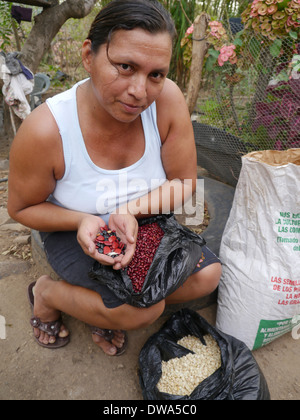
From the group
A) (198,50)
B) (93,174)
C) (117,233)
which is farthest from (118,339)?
(198,50)

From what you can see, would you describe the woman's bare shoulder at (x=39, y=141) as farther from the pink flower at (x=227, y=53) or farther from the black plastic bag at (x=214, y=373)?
the pink flower at (x=227, y=53)

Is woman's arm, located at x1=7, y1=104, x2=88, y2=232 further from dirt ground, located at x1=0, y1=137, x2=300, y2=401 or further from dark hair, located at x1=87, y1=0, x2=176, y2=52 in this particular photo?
dirt ground, located at x1=0, y1=137, x2=300, y2=401

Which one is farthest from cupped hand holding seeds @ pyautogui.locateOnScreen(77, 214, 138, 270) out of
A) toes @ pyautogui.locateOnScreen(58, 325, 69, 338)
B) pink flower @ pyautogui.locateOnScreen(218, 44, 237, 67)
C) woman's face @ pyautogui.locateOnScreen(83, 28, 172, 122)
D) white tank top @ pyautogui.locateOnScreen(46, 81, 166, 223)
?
pink flower @ pyautogui.locateOnScreen(218, 44, 237, 67)

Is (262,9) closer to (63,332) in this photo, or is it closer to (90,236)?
(90,236)

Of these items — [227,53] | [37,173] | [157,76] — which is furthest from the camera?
[227,53]

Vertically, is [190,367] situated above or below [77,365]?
above

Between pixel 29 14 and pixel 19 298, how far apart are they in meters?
3.78

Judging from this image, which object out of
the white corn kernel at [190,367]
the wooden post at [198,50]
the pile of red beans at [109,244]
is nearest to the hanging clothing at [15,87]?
the wooden post at [198,50]

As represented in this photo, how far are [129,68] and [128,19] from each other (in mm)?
154

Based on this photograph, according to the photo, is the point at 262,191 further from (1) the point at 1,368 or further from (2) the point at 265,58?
(1) the point at 1,368

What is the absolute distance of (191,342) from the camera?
5.39ft

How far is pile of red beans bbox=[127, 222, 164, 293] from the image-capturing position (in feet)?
4.34

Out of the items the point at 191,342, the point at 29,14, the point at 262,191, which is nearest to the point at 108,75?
the point at 262,191

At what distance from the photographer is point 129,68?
3.72ft
